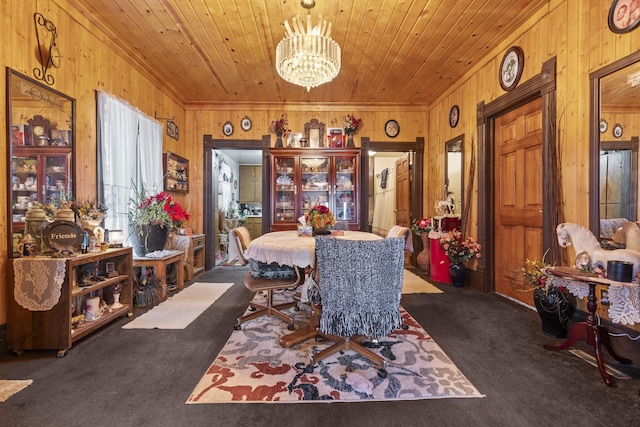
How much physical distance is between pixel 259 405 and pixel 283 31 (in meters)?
3.32

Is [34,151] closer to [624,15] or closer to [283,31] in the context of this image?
[283,31]

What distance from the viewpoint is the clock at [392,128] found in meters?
5.38

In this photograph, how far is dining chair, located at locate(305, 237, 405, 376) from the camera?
1.71 metres

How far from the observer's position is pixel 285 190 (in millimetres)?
5184

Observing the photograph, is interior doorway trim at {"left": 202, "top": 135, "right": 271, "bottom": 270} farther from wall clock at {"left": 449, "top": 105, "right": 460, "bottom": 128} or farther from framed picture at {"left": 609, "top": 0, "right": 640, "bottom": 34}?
framed picture at {"left": 609, "top": 0, "right": 640, "bottom": 34}

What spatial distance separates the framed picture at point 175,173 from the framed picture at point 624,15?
492 centimetres

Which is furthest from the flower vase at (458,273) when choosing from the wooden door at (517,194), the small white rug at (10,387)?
the small white rug at (10,387)

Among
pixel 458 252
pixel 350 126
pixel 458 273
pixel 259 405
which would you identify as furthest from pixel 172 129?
pixel 458 273

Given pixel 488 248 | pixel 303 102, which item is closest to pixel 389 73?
pixel 303 102

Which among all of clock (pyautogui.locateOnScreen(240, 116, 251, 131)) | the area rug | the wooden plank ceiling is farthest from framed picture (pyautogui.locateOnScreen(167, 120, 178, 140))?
the area rug

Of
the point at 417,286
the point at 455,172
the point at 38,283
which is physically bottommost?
the point at 417,286

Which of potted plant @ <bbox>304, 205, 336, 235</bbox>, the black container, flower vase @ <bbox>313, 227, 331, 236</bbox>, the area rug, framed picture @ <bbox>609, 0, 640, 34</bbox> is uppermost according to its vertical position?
framed picture @ <bbox>609, 0, 640, 34</bbox>

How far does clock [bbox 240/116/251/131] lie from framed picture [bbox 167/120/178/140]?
3.51 ft

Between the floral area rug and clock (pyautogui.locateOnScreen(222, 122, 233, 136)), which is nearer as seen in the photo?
the floral area rug
